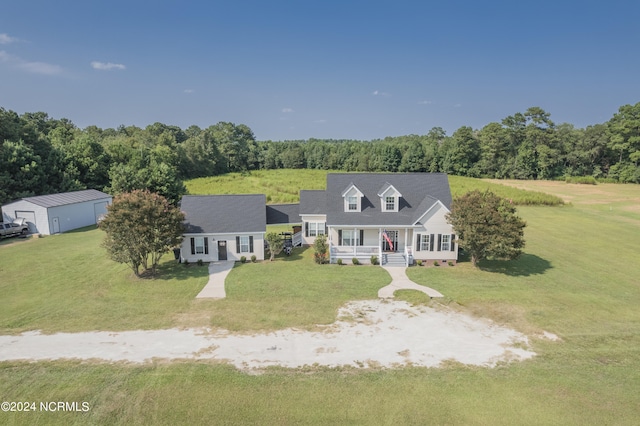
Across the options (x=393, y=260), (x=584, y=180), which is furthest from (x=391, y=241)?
(x=584, y=180)

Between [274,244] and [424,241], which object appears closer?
[274,244]

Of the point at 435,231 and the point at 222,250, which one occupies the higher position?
the point at 435,231

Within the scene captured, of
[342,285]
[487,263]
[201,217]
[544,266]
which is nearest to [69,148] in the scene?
[201,217]

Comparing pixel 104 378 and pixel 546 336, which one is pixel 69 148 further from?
pixel 546 336

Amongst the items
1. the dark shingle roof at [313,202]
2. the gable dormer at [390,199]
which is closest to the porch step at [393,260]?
the gable dormer at [390,199]

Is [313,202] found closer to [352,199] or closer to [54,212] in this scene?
[352,199]

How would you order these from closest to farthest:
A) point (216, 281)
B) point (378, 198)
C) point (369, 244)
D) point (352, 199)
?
point (216, 281) < point (369, 244) < point (352, 199) < point (378, 198)
